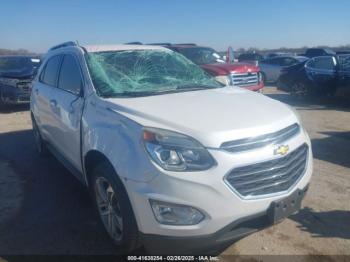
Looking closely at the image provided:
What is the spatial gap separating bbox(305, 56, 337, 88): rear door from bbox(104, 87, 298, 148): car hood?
8740 millimetres

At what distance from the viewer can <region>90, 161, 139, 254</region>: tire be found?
2.98m

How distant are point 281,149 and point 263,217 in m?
0.54

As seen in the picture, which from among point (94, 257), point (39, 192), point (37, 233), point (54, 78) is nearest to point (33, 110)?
point (54, 78)

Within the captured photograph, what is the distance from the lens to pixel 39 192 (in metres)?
4.96

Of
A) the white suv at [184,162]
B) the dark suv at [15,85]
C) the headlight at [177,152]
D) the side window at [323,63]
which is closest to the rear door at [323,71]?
the side window at [323,63]

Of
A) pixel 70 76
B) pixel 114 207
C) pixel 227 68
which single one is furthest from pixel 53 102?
pixel 227 68

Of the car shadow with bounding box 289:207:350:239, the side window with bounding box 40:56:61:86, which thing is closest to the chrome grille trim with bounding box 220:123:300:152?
the car shadow with bounding box 289:207:350:239

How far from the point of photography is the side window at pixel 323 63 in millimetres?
11766

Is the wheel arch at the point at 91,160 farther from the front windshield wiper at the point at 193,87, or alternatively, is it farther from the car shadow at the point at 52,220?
the front windshield wiper at the point at 193,87

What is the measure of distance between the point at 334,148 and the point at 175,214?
184 inches

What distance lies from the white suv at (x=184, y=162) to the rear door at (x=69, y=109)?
0.04 meters

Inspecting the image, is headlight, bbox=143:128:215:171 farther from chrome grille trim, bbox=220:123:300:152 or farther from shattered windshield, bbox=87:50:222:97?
shattered windshield, bbox=87:50:222:97

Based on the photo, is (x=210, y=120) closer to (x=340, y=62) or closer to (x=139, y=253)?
(x=139, y=253)

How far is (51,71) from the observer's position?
5.35 m
